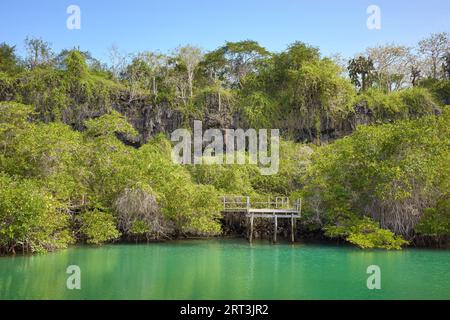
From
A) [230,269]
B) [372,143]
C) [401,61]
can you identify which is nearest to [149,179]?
[230,269]

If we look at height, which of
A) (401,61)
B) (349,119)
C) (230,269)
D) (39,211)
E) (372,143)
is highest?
(401,61)

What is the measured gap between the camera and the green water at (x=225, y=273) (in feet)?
38.5

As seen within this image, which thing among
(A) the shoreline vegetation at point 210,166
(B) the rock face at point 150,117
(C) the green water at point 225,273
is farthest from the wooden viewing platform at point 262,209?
(B) the rock face at point 150,117

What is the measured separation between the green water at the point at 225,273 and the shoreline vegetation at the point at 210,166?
135cm

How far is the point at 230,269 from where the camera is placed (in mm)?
15125

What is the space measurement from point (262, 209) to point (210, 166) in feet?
14.1

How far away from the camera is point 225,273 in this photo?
47.5 feet

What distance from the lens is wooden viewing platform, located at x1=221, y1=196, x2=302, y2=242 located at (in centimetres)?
2241

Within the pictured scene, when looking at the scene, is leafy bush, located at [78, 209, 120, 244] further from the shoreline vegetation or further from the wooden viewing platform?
the wooden viewing platform

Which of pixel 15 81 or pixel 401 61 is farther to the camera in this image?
pixel 401 61

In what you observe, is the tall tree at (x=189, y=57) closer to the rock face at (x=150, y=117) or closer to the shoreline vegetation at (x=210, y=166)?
the shoreline vegetation at (x=210, y=166)

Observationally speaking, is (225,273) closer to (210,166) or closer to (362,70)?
(210,166)
